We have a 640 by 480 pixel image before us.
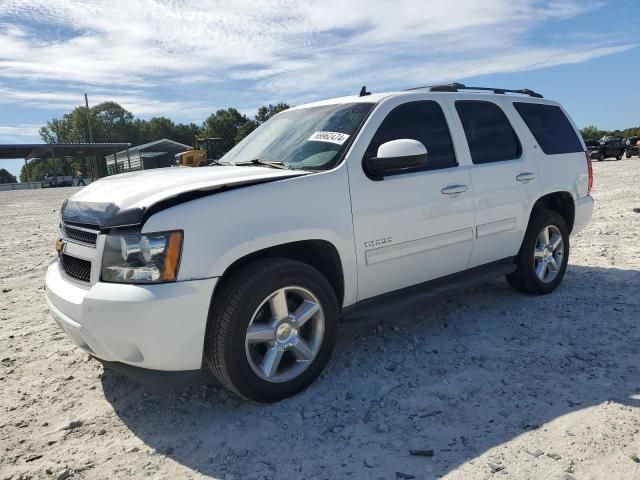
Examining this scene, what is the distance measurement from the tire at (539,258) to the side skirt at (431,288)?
6.6 inches

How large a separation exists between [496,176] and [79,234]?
124 inches

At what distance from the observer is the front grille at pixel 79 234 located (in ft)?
9.23

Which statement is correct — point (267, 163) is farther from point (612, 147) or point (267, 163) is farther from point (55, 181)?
point (55, 181)

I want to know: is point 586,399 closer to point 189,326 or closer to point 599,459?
point 599,459

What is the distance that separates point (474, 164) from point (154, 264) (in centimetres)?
263

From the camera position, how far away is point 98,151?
48.7 metres

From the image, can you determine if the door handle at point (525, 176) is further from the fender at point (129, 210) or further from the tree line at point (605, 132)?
the tree line at point (605, 132)

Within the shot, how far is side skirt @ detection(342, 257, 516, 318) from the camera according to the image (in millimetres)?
3391

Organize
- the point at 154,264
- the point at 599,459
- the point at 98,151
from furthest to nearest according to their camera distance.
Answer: the point at 98,151 → the point at 154,264 → the point at 599,459

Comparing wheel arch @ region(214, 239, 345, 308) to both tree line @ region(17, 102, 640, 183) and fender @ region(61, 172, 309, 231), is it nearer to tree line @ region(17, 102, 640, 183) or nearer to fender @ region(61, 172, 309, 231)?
fender @ region(61, 172, 309, 231)

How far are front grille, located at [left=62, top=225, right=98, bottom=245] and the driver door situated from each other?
1.56 meters

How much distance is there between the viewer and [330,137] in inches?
137

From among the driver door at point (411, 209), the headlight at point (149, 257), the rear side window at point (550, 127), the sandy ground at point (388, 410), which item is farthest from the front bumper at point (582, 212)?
the headlight at point (149, 257)

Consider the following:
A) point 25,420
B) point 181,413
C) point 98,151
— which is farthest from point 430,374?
point 98,151
